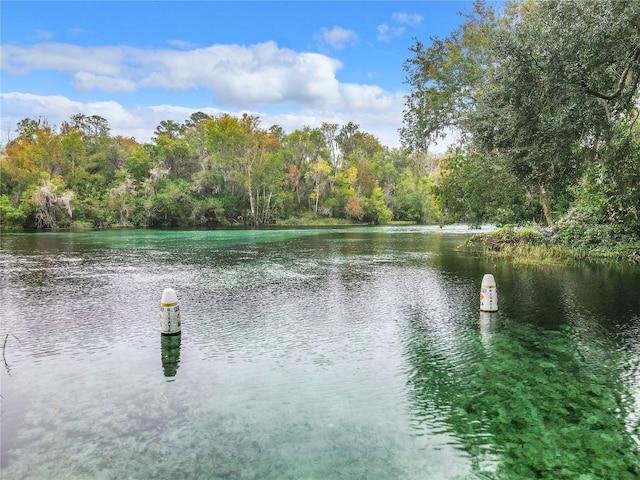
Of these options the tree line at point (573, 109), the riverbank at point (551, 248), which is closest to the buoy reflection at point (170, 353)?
the tree line at point (573, 109)

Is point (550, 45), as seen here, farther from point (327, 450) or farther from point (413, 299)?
point (327, 450)

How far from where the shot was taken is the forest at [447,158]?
10406mm

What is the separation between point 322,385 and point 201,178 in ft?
192

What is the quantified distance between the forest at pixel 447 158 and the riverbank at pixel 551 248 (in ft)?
0.59

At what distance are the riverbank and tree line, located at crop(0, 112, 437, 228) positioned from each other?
42622 mm

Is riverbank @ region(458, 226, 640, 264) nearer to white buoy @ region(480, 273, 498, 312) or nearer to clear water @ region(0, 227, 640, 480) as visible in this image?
clear water @ region(0, 227, 640, 480)

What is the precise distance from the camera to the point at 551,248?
1983cm

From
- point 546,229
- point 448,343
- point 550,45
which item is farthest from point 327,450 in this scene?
point 546,229

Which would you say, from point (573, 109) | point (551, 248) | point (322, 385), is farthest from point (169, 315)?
point (551, 248)

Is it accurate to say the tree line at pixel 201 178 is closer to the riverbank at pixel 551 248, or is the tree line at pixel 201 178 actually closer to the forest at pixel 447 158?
the forest at pixel 447 158

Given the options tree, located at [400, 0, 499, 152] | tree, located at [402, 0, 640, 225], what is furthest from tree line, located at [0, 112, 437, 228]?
tree, located at [402, 0, 640, 225]

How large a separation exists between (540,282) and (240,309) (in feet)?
32.3

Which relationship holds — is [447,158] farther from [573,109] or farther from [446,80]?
[573,109]

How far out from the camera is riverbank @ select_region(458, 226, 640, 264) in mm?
18688
